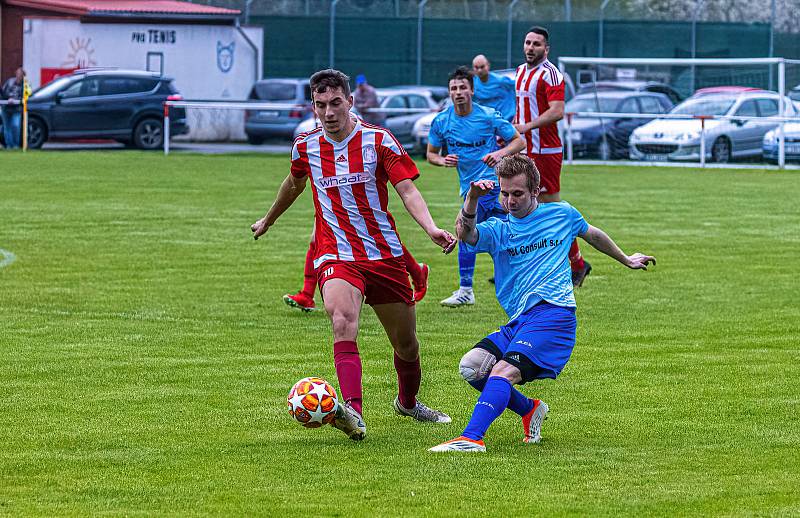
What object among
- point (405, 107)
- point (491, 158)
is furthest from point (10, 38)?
point (491, 158)

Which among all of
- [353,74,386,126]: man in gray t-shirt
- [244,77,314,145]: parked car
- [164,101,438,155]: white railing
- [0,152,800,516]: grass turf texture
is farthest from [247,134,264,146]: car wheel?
[0,152,800,516]: grass turf texture

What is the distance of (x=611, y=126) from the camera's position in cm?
3014

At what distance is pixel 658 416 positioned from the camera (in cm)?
736

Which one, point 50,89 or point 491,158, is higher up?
point 50,89

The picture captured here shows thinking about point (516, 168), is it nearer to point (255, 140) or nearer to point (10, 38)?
point (255, 140)

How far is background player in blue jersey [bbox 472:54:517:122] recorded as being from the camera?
49.2ft

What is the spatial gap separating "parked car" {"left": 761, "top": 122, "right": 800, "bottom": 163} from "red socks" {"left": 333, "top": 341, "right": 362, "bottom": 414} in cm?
2304

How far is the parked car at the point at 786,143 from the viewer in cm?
2841

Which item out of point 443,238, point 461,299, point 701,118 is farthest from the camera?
point 701,118

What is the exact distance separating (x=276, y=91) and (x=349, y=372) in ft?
96.6

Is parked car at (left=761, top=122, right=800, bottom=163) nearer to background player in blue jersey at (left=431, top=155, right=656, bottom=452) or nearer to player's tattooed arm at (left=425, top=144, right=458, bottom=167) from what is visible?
player's tattooed arm at (left=425, top=144, right=458, bottom=167)

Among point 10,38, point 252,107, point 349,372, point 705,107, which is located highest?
point 10,38

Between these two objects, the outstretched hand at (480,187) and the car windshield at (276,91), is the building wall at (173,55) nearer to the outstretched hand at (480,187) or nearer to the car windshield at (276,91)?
the car windshield at (276,91)

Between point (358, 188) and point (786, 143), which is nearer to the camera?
point (358, 188)
